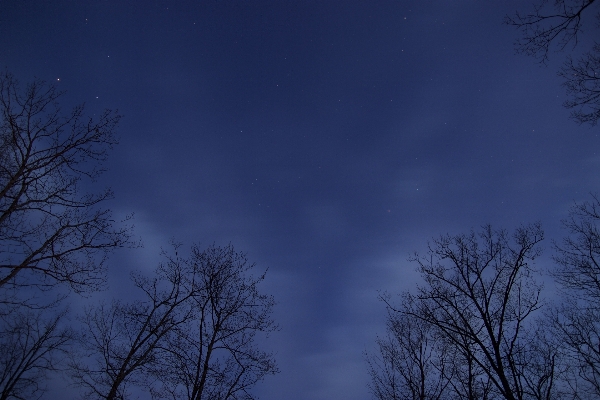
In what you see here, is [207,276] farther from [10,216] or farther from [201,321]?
[10,216]

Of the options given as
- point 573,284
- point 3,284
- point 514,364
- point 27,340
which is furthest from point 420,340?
point 27,340

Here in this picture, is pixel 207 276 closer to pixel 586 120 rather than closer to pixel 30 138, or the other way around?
pixel 30 138

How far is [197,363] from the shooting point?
11.2 metres

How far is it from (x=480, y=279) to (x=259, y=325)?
9.53 m

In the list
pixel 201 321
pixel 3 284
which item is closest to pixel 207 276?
pixel 201 321

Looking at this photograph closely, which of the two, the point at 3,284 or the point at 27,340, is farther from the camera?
the point at 27,340

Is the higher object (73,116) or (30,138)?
(73,116)

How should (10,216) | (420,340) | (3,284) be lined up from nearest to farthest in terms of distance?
(3,284) < (10,216) < (420,340)

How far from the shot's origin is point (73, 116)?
7.39m

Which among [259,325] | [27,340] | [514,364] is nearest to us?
[514,364]

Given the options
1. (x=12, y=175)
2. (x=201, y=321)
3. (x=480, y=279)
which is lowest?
(x=201, y=321)

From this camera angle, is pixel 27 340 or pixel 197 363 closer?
pixel 197 363

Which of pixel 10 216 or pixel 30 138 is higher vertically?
Result: pixel 30 138

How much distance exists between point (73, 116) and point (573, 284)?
17.1 m
